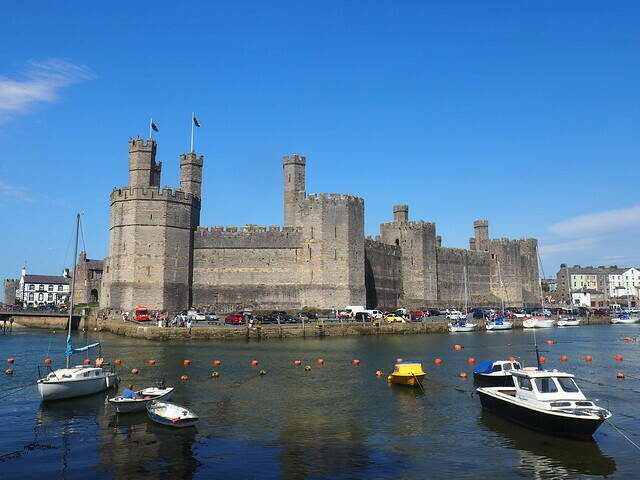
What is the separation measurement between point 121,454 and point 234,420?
4436 mm

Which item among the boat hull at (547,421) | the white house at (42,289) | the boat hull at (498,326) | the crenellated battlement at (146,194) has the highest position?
the crenellated battlement at (146,194)

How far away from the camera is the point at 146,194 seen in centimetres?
5550

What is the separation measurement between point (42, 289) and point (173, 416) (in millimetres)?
104187

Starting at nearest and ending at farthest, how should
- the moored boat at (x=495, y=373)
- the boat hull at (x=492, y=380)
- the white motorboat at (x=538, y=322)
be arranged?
the boat hull at (x=492, y=380)
the moored boat at (x=495, y=373)
the white motorboat at (x=538, y=322)

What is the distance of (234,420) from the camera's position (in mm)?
19219

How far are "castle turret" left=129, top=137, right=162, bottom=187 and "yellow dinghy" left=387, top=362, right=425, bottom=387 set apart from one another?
38.2m

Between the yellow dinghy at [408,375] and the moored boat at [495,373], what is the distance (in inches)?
99.5

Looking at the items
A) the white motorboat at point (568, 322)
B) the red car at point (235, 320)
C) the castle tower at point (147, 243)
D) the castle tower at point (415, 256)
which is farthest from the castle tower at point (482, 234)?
the red car at point (235, 320)

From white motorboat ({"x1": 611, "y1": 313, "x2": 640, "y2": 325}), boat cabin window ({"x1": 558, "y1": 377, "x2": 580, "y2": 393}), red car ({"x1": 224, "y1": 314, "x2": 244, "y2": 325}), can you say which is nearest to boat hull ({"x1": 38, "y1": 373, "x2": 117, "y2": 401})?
boat cabin window ({"x1": 558, "y1": 377, "x2": 580, "y2": 393})

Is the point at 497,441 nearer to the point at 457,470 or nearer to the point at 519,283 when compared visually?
the point at 457,470

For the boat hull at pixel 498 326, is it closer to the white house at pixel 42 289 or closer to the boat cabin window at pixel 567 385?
the boat cabin window at pixel 567 385

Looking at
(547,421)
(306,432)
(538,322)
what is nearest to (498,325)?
(538,322)

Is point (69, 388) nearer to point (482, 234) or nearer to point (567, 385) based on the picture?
point (567, 385)

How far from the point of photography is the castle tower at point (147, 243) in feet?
179
